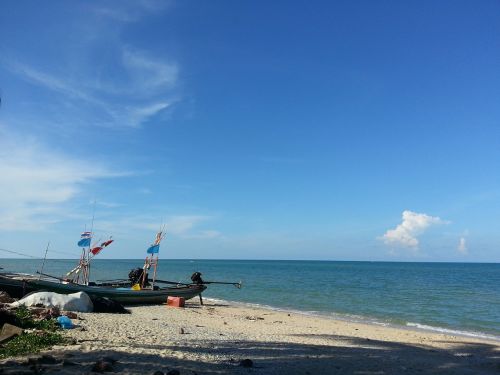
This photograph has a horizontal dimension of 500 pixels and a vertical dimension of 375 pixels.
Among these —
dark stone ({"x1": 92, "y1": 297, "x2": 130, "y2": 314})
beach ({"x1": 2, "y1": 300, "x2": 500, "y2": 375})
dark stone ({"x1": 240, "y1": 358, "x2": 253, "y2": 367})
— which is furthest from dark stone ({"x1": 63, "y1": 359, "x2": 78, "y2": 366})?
dark stone ({"x1": 92, "y1": 297, "x2": 130, "y2": 314})

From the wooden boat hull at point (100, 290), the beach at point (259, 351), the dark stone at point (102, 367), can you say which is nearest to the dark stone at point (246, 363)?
the beach at point (259, 351)

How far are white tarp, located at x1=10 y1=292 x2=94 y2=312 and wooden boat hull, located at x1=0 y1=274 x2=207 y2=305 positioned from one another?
1144 mm

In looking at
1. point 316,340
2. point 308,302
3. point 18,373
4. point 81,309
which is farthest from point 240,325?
point 308,302

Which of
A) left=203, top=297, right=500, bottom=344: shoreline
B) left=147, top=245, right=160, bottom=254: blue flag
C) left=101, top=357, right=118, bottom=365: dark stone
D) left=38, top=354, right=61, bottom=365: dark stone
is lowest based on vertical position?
left=203, top=297, right=500, bottom=344: shoreline

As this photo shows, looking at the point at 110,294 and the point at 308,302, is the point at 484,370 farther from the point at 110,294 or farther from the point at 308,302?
the point at 308,302

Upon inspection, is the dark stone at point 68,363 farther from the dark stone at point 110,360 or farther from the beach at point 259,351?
the dark stone at point 110,360

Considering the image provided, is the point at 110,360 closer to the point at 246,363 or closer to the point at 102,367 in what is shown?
the point at 102,367

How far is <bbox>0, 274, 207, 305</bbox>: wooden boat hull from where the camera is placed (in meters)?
17.7

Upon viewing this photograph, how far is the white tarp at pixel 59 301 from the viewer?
13.9 metres

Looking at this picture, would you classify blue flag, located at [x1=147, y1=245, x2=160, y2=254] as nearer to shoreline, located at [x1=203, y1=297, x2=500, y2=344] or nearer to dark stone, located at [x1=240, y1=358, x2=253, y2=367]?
shoreline, located at [x1=203, y1=297, x2=500, y2=344]

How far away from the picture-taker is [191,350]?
9.53 meters

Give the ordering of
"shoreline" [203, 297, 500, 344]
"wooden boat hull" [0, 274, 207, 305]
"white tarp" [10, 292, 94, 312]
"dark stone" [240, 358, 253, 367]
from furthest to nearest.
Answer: "shoreline" [203, 297, 500, 344] → "wooden boat hull" [0, 274, 207, 305] → "white tarp" [10, 292, 94, 312] → "dark stone" [240, 358, 253, 367]

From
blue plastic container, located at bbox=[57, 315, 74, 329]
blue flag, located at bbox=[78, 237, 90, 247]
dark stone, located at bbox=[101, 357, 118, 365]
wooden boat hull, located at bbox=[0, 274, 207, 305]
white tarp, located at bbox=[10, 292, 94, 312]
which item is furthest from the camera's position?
blue flag, located at bbox=[78, 237, 90, 247]

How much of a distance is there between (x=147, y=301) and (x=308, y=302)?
1292cm
